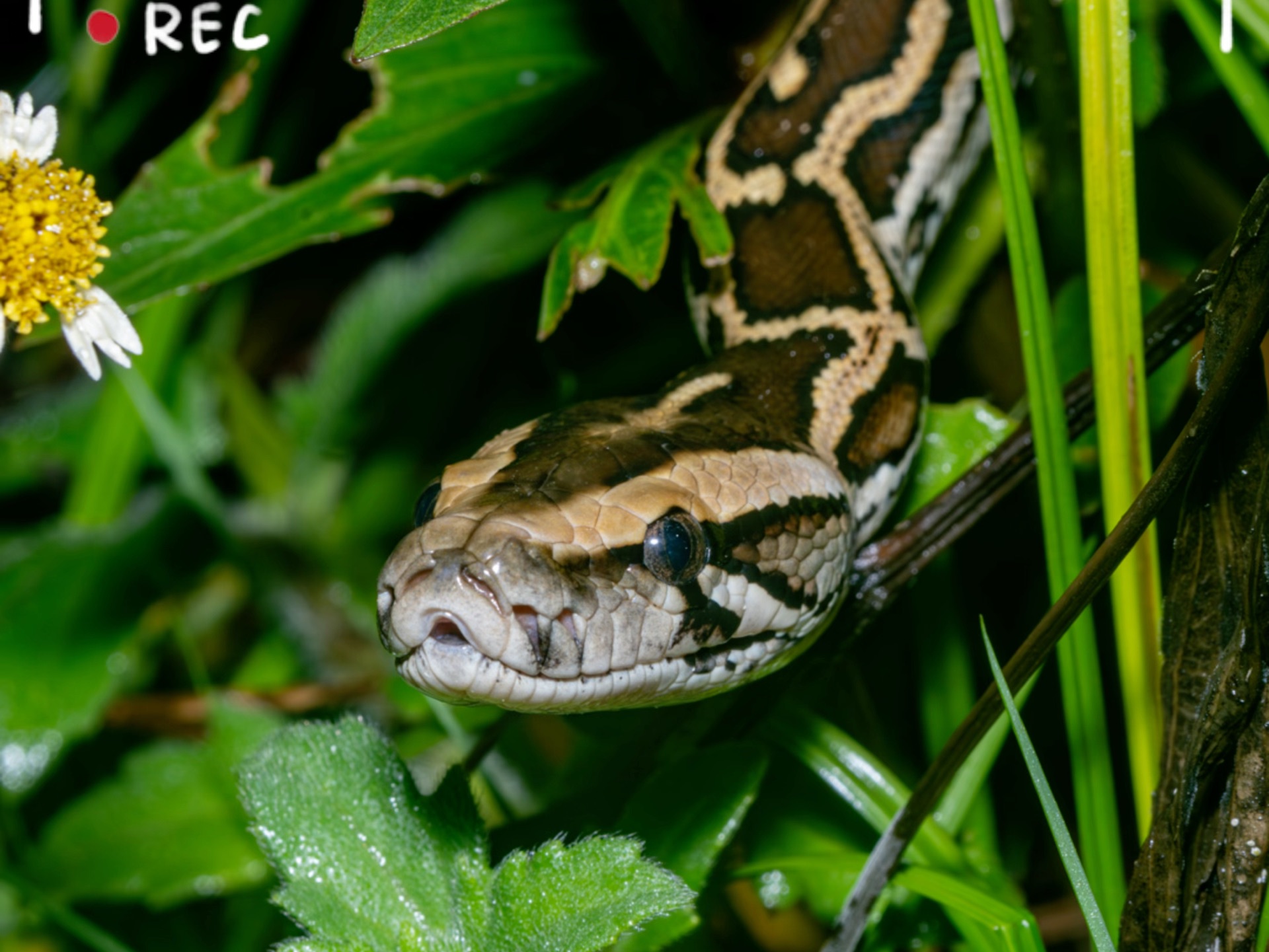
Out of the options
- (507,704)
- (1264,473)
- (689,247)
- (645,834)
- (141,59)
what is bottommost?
(645,834)

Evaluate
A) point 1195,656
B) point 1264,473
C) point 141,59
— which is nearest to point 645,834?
point 1195,656

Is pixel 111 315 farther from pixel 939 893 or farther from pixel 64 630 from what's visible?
pixel 939 893

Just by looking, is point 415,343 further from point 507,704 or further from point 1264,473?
point 1264,473

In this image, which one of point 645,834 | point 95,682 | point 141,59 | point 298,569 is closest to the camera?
point 645,834

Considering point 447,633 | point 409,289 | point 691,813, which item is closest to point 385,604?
point 447,633

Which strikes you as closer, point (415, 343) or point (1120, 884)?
point (1120, 884)

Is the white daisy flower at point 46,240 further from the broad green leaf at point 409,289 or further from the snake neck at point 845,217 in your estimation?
the broad green leaf at point 409,289

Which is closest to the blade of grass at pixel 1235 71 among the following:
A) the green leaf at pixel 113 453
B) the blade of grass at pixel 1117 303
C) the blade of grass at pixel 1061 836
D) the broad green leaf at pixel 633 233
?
the blade of grass at pixel 1117 303
